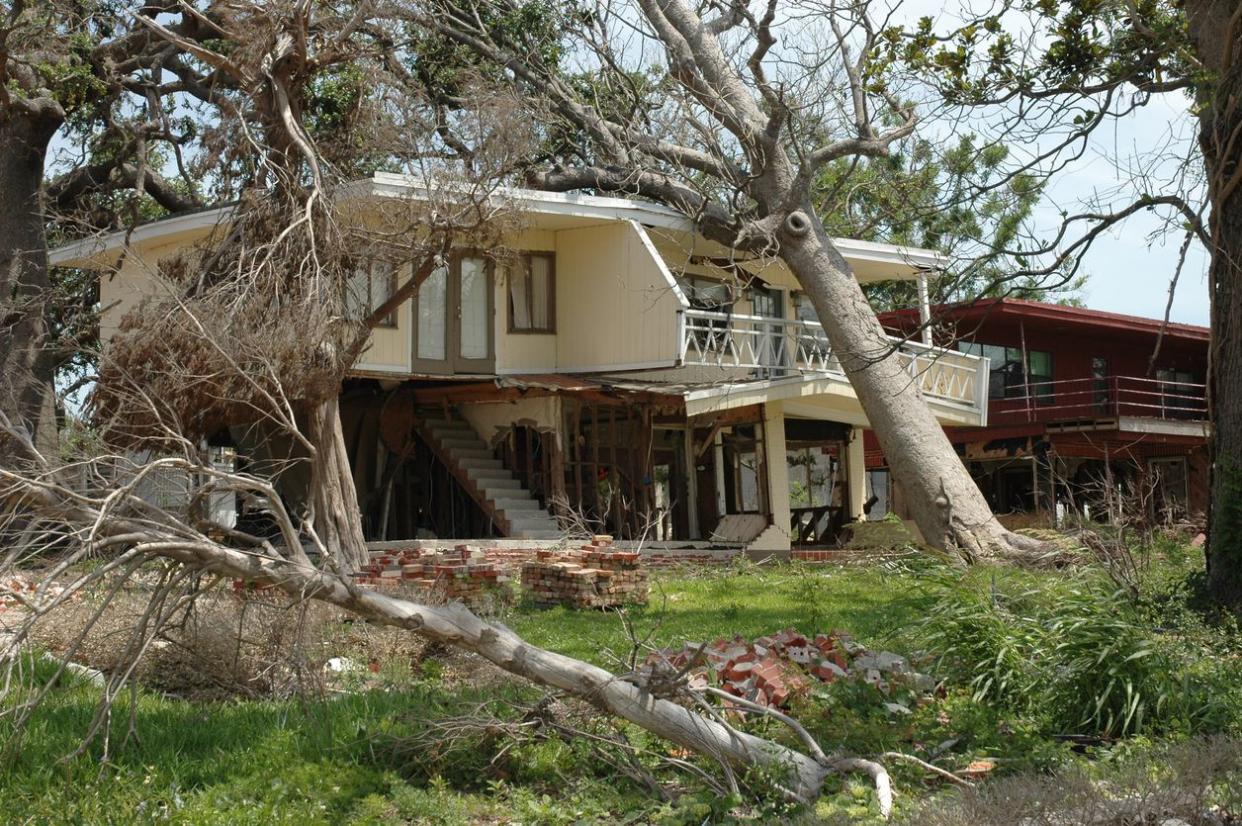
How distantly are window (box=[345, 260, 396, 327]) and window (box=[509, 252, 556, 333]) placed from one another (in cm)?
344

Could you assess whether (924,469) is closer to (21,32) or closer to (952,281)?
(952,281)

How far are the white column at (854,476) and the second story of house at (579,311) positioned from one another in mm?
2843

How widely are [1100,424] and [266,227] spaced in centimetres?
2074

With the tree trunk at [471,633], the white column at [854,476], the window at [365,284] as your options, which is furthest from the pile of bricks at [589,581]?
the white column at [854,476]

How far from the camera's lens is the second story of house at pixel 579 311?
2256 cm

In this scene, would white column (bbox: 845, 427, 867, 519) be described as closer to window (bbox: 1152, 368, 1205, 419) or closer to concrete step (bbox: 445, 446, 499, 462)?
concrete step (bbox: 445, 446, 499, 462)

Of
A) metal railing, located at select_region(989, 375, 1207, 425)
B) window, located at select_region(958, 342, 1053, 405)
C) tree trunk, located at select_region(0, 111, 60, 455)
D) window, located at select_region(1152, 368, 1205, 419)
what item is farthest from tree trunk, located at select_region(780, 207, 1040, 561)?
window, located at select_region(1152, 368, 1205, 419)

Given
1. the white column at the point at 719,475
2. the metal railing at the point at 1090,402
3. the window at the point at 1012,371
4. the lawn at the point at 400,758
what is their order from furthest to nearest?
the window at the point at 1012,371 → the metal railing at the point at 1090,402 → the white column at the point at 719,475 → the lawn at the point at 400,758

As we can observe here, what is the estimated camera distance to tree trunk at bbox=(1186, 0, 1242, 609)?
34.7 ft

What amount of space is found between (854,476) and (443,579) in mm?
15767

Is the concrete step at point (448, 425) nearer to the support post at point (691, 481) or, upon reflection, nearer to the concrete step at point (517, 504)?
the concrete step at point (517, 504)

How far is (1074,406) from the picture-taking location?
32.2 metres

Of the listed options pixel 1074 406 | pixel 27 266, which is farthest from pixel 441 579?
pixel 1074 406

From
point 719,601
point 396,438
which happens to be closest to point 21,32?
point 396,438
